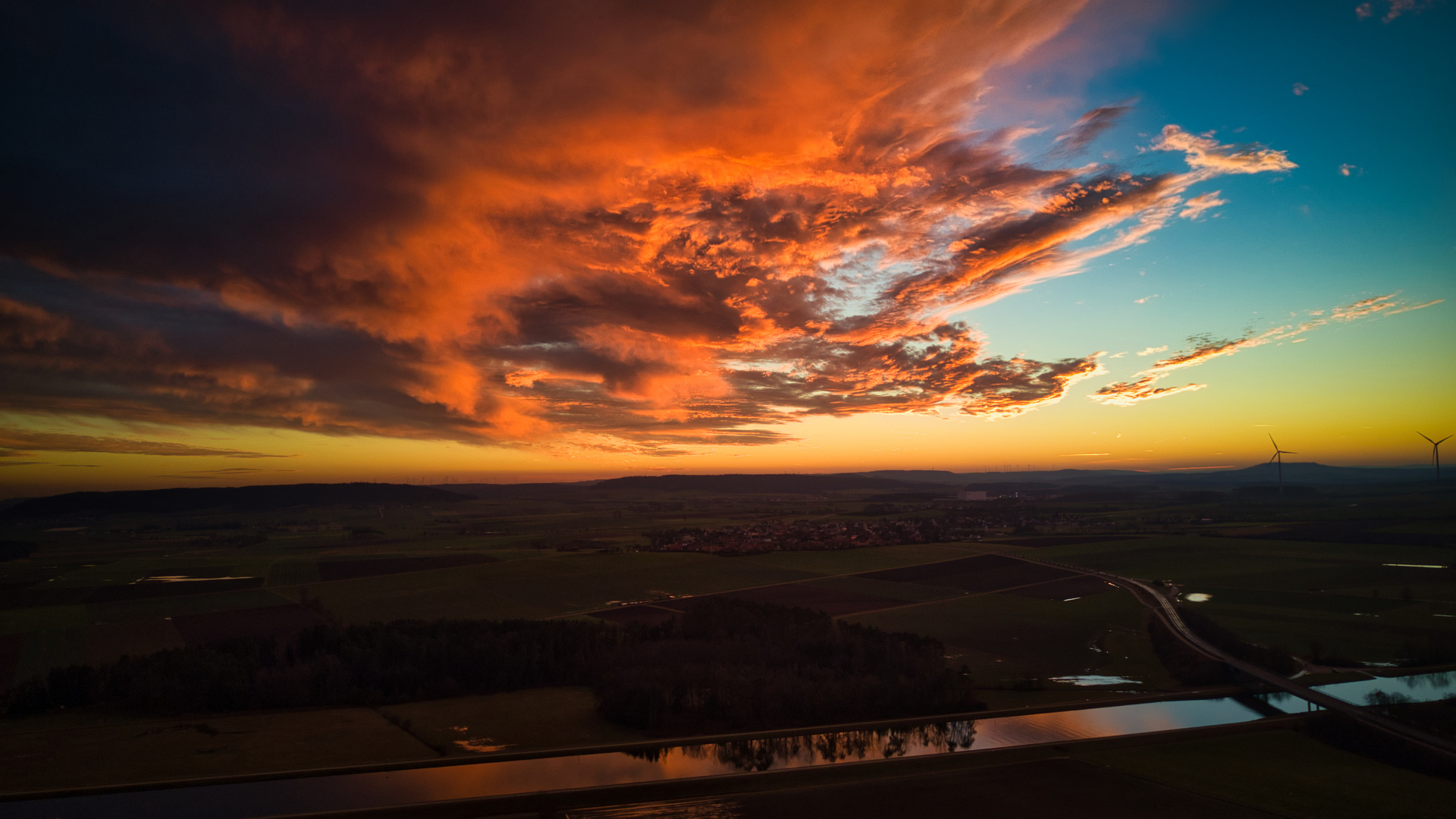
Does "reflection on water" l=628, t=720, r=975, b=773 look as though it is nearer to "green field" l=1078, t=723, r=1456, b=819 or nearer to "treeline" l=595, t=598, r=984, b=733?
"treeline" l=595, t=598, r=984, b=733

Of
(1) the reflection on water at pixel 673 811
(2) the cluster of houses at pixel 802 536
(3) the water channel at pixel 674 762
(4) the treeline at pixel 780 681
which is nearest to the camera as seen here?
(1) the reflection on water at pixel 673 811

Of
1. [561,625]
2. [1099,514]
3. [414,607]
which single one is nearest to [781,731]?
[561,625]

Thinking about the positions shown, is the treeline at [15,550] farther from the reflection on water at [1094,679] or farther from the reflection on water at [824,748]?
the reflection on water at [1094,679]

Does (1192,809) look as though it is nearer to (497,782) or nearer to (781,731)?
(781,731)

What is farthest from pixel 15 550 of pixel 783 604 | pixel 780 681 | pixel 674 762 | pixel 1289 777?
pixel 1289 777

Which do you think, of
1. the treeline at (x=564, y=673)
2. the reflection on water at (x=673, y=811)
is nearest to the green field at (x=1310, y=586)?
the treeline at (x=564, y=673)

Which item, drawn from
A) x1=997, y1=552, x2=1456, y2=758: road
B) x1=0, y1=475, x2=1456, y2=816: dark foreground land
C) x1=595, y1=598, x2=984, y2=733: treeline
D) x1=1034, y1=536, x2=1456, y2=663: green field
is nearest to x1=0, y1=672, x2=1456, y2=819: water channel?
x1=997, y1=552, x2=1456, y2=758: road
